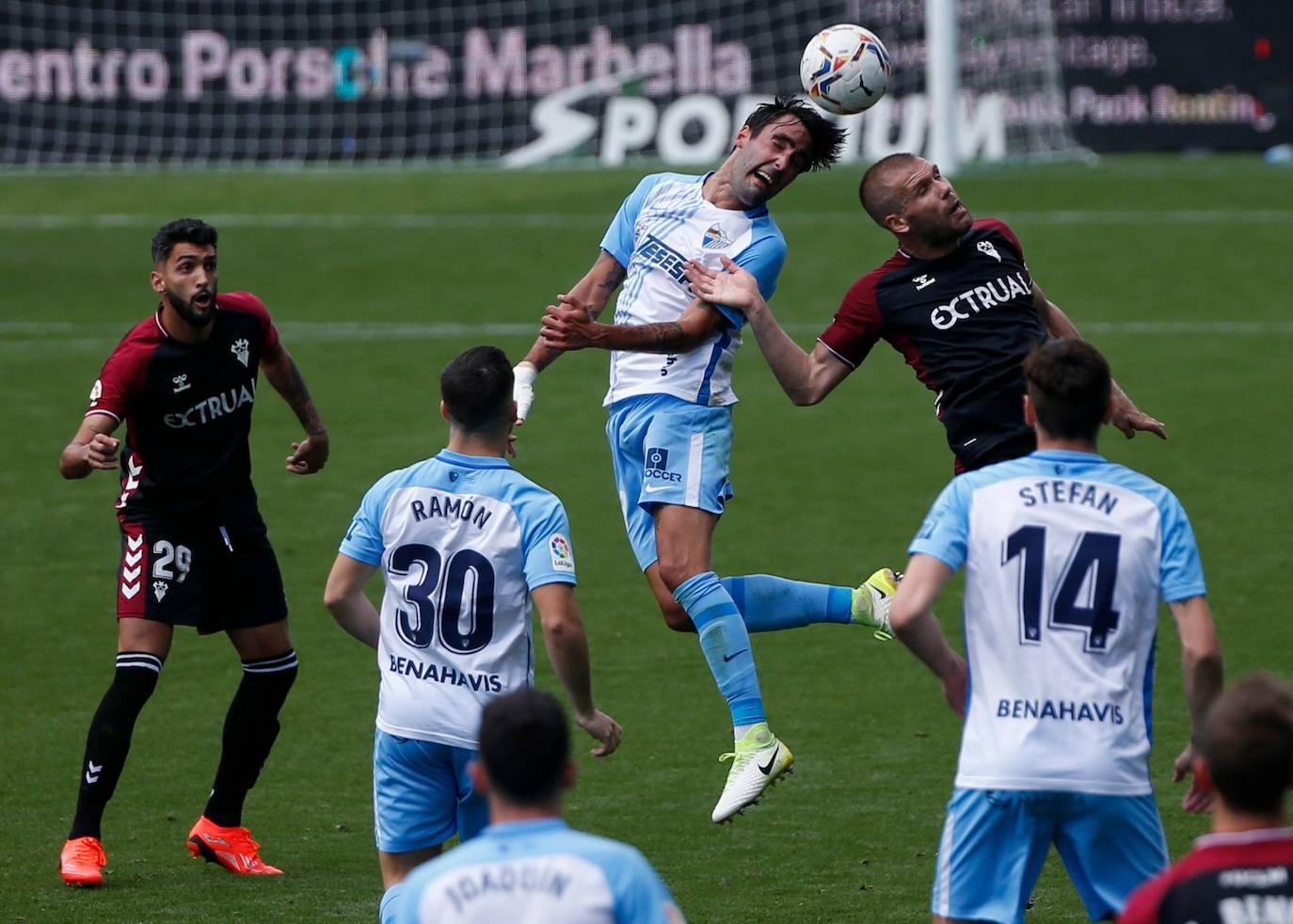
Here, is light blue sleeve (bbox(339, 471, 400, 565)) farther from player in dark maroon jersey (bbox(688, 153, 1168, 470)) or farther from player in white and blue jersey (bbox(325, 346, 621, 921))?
player in dark maroon jersey (bbox(688, 153, 1168, 470))

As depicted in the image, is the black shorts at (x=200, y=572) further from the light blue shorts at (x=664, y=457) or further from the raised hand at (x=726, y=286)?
the raised hand at (x=726, y=286)

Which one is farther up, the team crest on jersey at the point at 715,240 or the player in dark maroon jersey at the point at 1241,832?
the team crest on jersey at the point at 715,240

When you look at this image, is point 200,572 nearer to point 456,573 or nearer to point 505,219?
point 456,573

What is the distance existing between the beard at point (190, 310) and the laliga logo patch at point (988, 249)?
2.79 meters

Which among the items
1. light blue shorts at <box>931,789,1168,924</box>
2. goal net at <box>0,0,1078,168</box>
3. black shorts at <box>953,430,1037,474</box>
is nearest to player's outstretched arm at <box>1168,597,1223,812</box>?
light blue shorts at <box>931,789,1168,924</box>

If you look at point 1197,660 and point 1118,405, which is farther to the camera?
point 1118,405

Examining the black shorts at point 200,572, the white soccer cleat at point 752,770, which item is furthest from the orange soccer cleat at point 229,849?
the white soccer cleat at point 752,770

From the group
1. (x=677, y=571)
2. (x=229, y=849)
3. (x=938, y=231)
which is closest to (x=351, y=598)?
(x=229, y=849)

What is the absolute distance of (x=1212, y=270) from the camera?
20.3 metres

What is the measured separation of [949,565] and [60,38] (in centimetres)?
2423

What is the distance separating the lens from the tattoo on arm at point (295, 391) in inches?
289

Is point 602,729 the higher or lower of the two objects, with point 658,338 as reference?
lower

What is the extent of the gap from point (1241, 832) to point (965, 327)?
3.25 m

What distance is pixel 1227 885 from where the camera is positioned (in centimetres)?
344
